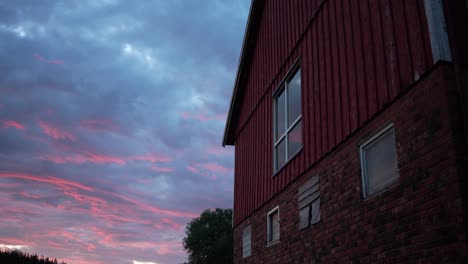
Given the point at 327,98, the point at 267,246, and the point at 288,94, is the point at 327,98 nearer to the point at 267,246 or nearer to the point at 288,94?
the point at 288,94

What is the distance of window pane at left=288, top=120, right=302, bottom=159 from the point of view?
Answer: 9.81 meters

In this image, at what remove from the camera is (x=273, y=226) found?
11.2 m

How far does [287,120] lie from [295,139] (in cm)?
82

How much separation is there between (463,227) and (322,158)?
3828 millimetres

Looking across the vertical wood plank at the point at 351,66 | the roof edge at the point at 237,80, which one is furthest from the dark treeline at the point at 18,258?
the vertical wood plank at the point at 351,66

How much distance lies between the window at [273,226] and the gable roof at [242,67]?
5580 millimetres

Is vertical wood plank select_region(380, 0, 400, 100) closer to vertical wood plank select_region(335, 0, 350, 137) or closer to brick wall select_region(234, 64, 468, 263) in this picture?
brick wall select_region(234, 64, 468, 263)

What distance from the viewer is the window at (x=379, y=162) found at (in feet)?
20.4

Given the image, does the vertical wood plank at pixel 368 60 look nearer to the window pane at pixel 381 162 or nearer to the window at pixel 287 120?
the window pane at pixel 381 162

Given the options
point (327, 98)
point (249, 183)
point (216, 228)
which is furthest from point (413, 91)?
point (216, 228)

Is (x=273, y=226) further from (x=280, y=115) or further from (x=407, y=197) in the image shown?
(x=407, y=197)

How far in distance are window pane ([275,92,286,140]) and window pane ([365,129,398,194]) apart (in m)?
4.30

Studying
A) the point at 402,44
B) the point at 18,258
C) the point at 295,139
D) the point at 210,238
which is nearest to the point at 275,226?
the point at 295,139

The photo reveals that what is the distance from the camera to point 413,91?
5.82m
